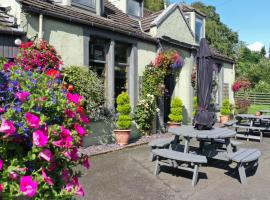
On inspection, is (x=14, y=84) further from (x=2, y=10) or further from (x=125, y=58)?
(x=125, y=58)

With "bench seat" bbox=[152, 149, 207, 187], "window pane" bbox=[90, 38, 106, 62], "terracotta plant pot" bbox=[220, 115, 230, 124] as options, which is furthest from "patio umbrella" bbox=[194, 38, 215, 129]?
"terracotta plant pot" bbox=[220, 115, 230, 124]

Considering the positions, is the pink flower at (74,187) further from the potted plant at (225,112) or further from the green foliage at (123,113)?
the potted plant at (225,112)

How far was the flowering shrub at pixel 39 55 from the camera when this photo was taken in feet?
22.7

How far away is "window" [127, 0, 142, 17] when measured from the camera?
42.9 ft

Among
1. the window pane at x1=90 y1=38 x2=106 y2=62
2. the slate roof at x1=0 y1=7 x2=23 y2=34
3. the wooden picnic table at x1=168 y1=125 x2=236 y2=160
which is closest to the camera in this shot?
the wooden picnic table at x1=168 y1=125 x2=236 y2=160

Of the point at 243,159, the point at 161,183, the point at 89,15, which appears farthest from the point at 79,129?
the point at 89,15

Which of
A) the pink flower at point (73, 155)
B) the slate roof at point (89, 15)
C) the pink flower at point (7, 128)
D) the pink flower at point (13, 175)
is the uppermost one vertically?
the slate roof at point (89, 15)

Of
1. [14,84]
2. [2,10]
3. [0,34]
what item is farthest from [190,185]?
[2,10]

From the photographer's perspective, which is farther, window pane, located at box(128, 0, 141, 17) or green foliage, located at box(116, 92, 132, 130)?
window pane, located at box(128, 0, 141, 17)

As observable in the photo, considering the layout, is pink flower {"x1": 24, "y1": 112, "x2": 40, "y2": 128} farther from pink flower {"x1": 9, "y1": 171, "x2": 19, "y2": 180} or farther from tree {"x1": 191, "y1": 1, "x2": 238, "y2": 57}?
tree {"x1": 191, "y1": 1, "x2": 238, "y2": 57}

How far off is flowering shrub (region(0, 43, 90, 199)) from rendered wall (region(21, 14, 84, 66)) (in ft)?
17.4

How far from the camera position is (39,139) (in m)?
2.11

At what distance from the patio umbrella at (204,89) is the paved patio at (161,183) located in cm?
101

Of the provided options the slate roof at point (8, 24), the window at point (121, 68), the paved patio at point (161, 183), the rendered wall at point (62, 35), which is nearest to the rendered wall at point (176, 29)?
the window at point (121, 68)
